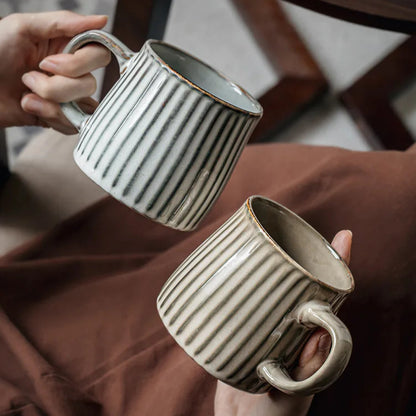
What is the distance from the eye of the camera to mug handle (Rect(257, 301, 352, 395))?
329 mm

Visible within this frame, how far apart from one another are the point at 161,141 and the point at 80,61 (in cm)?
14

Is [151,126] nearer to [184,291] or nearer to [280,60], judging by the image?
[184,291]

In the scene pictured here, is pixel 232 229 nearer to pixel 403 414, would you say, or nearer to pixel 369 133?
pixel 403 414

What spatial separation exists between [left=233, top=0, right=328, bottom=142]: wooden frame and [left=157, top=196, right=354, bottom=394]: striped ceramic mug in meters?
0.88

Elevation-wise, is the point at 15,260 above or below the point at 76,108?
below

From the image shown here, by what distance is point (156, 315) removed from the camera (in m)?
0.56

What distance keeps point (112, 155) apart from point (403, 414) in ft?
1.52

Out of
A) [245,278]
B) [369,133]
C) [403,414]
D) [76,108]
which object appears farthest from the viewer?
[369,133]

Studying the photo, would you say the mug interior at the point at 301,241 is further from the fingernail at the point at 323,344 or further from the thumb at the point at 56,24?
the thumb at the point at 56,24

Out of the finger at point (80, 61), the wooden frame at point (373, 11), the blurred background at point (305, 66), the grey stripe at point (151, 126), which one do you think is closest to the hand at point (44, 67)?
the finger at point (80, 61)

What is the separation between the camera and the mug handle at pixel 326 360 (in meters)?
0.33

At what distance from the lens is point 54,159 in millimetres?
725

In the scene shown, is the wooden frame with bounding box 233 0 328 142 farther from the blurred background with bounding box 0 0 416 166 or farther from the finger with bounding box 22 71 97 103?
the finger with bounding box 22 71 97 103

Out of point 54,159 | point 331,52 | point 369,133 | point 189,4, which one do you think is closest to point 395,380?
point 54,159
